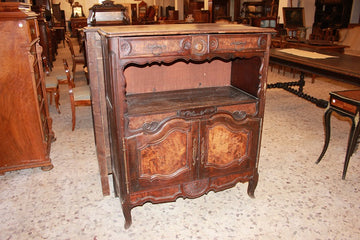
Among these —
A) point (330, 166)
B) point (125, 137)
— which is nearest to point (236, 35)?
point (125, 137)

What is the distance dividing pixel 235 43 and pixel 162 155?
0.90 metres

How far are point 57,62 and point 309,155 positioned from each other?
7.32 m

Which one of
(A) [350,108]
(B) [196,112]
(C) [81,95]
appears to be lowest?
(C) [81,95]

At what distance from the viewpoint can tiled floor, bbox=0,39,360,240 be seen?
2.10m

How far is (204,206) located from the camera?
7.84 ft

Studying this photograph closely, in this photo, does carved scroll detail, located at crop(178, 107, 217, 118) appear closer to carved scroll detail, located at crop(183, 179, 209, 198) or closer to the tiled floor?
carved scroll detail, located at crop(183, 179, 209, 198)

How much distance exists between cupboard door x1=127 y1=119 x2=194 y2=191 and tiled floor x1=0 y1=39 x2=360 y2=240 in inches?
13.4

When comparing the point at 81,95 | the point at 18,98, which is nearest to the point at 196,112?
the point at 18,98

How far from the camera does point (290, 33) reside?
23.3 feet

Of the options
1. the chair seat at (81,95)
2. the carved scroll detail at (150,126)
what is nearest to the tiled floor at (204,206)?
the chair seat at (81,95)

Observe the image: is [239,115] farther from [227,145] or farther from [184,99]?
[184,99]

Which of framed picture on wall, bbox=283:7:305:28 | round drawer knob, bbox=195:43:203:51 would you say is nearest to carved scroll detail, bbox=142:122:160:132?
round drawer knob, bbox=195:43:203:51

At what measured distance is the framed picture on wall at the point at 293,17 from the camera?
7422 millimetres

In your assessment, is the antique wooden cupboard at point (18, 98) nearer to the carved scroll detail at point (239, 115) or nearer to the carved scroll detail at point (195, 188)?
the carved scroll detail at point (195, 188)
